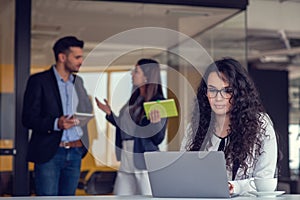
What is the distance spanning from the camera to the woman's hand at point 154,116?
3.66m

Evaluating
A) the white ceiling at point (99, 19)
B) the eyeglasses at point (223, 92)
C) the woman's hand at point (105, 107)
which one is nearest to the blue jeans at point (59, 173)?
the woman's hand at point (105, 107)

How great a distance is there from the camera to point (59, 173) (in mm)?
4707

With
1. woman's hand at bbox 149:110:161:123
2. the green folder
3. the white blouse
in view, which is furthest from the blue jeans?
the white blouse

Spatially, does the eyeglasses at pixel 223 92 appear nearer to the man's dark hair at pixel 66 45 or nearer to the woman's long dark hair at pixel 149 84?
the woman's long dark hair at pixel 149 84

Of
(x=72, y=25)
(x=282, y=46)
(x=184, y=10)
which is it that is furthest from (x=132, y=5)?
(x=282, y=46)

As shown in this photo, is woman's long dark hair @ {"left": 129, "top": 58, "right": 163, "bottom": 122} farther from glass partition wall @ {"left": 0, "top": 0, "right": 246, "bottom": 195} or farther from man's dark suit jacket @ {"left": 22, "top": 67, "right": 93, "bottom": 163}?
man's dark suit jacket @ {"left": 22, "top": 67, "right": 93, "bottom": 163}

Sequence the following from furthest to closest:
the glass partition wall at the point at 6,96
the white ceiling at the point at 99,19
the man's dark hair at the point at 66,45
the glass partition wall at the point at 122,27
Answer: the white ceiling at the point at 99,19
the glass partition wall at the point at 6,96
the glass partition wall at the point at 122,27
the man's dark hair at the point at 66,45

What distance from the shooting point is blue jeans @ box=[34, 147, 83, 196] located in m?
4.64

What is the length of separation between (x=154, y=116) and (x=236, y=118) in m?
0.80

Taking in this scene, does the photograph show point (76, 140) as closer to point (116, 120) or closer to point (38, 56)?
point (116, 120)

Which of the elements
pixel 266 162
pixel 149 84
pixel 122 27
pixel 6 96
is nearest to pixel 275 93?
pixel 122 27

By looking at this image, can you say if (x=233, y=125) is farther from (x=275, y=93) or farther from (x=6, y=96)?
(x=275, y=93)

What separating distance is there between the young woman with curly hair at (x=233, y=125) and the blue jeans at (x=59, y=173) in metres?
1.70

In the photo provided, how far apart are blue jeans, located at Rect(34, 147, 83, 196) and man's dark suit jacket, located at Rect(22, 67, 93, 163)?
0.19ft
